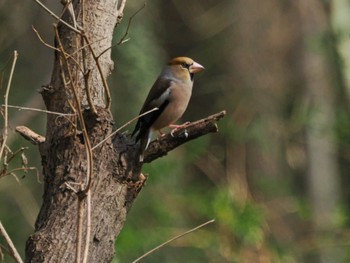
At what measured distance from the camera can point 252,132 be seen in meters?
11.9

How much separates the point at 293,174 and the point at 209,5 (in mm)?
2347

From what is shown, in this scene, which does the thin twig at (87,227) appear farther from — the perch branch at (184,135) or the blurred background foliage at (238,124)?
the blurred background foliage at (238,124)

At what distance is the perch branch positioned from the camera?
4.73 metres

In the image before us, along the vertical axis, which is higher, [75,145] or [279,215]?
[75,145]

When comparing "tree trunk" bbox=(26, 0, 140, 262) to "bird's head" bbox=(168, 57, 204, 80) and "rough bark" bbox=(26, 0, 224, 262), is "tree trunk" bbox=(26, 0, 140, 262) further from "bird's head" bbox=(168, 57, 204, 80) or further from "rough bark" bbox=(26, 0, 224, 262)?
"bird's head" bbox=(168, 57, 204, 80)

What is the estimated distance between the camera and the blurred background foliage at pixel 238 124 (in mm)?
11203

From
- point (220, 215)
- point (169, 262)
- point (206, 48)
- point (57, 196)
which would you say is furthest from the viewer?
point (206, 48)

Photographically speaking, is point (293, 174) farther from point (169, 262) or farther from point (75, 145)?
point (75, 145)

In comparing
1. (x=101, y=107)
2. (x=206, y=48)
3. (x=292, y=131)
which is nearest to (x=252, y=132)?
(x=292, y=131)

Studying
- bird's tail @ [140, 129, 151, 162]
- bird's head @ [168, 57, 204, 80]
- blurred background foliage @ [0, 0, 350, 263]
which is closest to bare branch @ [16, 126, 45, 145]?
bird's tail @ [140, 129, 151, 162]

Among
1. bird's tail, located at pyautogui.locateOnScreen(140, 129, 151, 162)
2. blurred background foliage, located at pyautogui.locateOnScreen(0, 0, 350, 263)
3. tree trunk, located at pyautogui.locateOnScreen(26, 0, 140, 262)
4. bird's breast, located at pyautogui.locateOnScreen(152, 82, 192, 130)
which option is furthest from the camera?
blurred background foliage, located at pyautogui.locateOnScreen(0, 0, 350, 263)

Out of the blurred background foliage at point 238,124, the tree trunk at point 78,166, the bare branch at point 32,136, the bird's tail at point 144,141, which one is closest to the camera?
the tree trunk at point 78,166

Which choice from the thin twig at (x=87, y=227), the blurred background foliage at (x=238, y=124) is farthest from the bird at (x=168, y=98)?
the blurred background foliage at (x=238, y=124)

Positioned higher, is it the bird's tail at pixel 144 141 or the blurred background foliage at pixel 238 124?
the bird's tail at pixel 144 141
